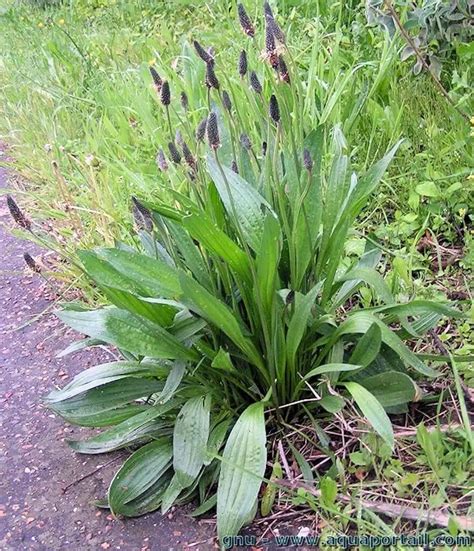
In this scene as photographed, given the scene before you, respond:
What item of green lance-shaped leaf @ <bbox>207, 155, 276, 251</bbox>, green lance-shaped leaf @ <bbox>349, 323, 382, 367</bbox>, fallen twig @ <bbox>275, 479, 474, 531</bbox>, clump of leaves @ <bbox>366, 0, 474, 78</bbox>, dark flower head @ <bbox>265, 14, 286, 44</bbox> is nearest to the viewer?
fallen twig @ <bbox>275, 479, 474, 531</bbox>

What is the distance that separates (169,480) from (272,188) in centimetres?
80

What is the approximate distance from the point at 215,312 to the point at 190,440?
34 centimetres

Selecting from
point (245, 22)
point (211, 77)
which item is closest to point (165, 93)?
point (211, 77)

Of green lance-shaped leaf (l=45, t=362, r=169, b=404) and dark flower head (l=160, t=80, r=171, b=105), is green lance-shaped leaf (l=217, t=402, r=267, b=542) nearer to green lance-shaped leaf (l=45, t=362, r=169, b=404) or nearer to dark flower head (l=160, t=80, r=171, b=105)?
green lance-shaped leaf (l=45, t=362, r=169, b=404)

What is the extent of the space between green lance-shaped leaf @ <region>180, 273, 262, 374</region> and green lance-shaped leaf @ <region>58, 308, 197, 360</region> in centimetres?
10

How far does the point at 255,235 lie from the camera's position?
6.18 ft

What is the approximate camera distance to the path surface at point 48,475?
1796 mm

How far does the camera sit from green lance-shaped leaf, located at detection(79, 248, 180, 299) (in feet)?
6.00

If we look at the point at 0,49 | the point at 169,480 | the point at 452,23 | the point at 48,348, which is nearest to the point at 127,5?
the point at 0,49

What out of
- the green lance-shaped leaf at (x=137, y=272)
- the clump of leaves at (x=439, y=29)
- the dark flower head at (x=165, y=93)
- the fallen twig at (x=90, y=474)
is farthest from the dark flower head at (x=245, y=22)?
the clump of leaves at (x=439, y=29)

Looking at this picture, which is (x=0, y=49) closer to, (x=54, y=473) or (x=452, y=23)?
(x=452, y=23)

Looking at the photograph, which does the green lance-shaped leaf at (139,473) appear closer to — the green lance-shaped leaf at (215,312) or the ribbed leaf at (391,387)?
the green lance-shaped leaf at (215,312)

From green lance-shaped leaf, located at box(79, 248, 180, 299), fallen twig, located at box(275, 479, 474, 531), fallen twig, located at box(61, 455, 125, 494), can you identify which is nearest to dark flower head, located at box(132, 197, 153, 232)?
green lance-shaped leaf, located at box(79, 248, 180, 299)

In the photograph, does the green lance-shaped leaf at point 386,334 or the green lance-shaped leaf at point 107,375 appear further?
the green lance-shaped leaf at point 107,375
